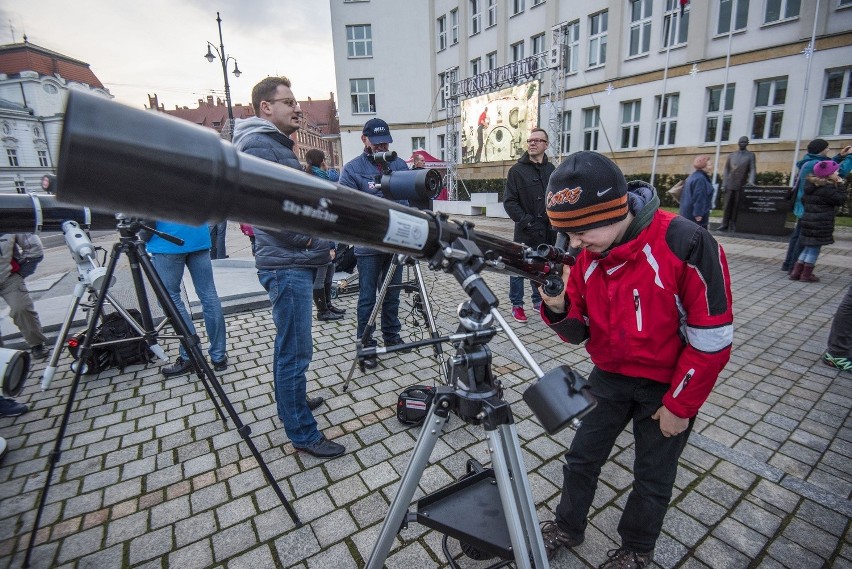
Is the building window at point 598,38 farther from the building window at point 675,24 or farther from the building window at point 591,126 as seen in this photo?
the building window at point 675,24

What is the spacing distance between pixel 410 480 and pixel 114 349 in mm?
4464

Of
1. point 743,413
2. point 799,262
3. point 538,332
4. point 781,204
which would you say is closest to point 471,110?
point 781,204

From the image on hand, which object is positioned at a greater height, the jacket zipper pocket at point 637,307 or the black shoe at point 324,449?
the jacket zipper pocket at point 637,307

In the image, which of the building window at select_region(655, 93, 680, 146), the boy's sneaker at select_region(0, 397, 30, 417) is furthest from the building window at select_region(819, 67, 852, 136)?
the boy's sneaker at select_region(0, 397, 30, 417)

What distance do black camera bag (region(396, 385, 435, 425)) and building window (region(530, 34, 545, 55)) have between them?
25533 millimetres

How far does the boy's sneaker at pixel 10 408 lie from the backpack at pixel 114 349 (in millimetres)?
678

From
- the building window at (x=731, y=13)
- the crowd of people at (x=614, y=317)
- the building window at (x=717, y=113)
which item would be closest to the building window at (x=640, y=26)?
the building window at (x=731, y=13)

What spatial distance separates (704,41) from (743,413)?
19855 mm

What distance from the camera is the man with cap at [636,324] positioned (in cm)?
175

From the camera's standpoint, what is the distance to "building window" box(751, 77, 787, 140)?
52.7 ft

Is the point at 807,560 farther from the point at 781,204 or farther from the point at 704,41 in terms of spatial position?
the point at 704,41

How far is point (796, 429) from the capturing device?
3314 mm

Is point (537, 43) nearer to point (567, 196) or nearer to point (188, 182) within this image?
point (567, 196)

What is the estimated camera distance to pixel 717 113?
17.6m
